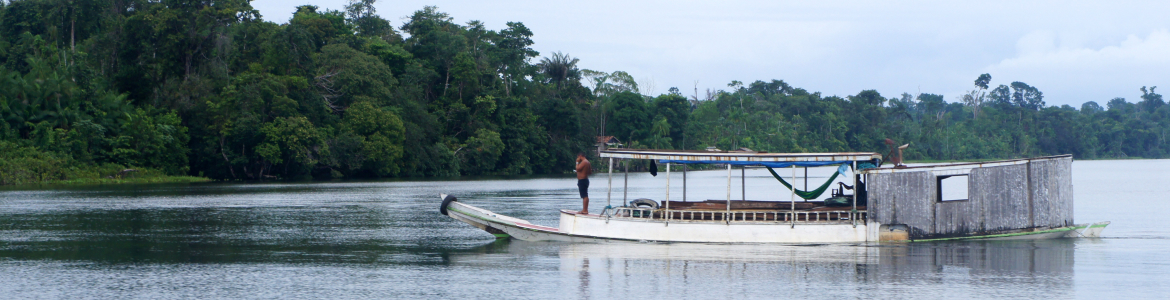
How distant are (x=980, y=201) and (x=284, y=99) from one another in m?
47.1

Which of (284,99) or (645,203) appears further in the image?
(284,99)

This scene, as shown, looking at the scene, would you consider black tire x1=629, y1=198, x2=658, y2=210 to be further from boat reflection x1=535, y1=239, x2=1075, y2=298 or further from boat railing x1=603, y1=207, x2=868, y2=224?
boat reflection x1=535, y1=239, x2=1075, y2=298

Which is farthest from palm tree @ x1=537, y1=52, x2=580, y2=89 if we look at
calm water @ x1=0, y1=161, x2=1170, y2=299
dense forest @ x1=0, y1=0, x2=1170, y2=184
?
calm water @ x1=0, y1=161, x2=1170, y2=299

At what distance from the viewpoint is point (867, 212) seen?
18422 mm

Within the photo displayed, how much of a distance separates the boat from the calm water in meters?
0.32

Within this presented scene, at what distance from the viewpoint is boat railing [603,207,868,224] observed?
60.5ft

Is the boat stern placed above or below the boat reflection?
above

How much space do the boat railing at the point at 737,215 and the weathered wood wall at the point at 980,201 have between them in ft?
2.01

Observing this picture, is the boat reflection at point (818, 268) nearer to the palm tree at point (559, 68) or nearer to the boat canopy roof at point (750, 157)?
the boat canopy roof at point (750, 157)

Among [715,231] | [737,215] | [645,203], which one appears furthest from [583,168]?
[737,215]

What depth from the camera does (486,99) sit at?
244 feet

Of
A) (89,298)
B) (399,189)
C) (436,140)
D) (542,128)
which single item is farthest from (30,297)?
(542,128)

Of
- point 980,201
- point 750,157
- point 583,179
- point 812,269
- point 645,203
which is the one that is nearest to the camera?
point 812,269

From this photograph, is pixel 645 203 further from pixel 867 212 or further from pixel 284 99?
pixel 284 99
